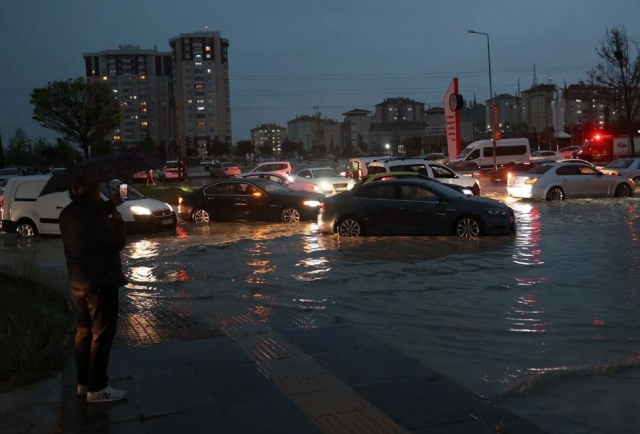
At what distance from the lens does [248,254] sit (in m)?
14.5

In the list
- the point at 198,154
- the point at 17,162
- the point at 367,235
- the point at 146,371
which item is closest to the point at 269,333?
the point at 146,371

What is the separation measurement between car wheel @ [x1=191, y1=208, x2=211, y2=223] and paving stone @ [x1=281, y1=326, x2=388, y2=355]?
14.1 meters

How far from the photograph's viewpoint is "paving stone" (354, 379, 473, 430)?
5098 millimetres

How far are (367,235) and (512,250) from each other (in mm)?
3855

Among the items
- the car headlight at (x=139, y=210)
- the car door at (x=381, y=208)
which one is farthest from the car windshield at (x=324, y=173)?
the car door at (x=381, y=208)

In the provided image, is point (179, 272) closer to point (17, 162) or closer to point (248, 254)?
point (248, 254)

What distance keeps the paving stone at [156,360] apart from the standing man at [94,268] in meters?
0.76

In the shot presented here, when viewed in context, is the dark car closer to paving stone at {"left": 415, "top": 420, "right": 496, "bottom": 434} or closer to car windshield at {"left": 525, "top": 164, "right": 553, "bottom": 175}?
car windshield at {"left": 525, "top": 164, "right": 553, "bottom": 175}

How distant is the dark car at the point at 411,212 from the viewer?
15.7 m

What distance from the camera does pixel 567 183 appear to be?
2544 cm

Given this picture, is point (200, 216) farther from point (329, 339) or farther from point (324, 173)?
point (329, 339)

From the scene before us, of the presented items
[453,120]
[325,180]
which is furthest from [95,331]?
[453,120]

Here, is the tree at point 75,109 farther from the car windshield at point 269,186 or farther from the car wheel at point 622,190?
the car wheel at point 622,190

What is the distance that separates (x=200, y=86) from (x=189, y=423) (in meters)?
155
